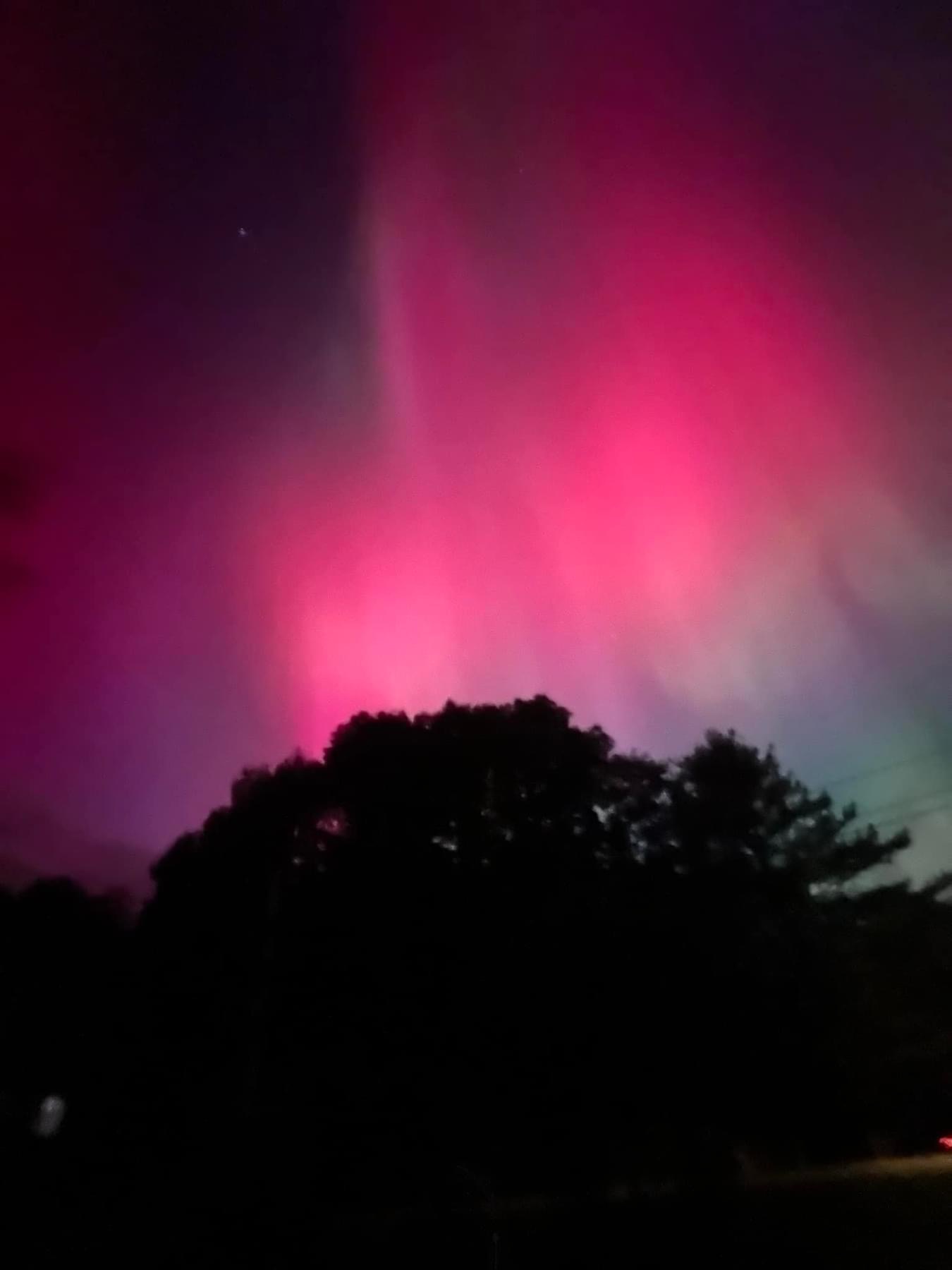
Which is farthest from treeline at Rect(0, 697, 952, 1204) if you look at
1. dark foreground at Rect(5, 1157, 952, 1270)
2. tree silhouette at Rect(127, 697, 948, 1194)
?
dark foreground at Rect(5, 1157, 952, 1270)

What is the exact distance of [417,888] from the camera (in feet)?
92.1

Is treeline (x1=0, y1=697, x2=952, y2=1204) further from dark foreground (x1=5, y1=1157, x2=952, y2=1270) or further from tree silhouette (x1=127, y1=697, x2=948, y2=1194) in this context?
dark foreground (x1=5, y1=1157, x2=952, y2=1270)

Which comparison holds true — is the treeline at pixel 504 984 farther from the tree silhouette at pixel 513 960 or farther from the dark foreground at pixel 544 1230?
the dark foreground at pixel 544 1230

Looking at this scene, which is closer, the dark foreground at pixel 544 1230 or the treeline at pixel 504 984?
the dark foreground at pixel 544 1230

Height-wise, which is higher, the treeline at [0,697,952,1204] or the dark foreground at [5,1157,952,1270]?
the treeline at [0,697,952,1204]

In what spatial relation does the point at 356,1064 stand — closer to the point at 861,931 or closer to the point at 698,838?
the point at 698,838

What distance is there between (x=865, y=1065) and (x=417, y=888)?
35.7 ft

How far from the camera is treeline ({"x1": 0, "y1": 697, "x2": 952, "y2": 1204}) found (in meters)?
24.8

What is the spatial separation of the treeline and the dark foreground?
4.31 ft

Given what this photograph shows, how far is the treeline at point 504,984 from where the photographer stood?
2484cm

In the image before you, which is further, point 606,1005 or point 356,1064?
point 356,1064

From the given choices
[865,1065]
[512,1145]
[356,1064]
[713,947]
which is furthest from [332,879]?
[865,1065]

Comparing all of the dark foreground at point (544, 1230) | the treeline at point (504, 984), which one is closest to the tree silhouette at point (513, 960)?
the treeline at point (504, 984)

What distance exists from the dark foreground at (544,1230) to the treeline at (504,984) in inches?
51.7
